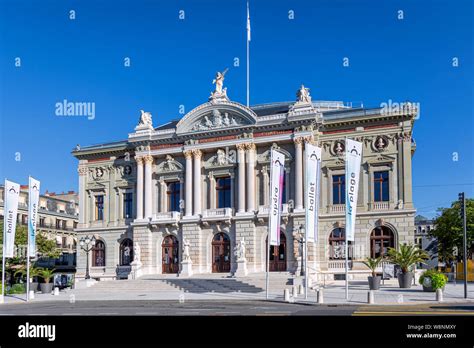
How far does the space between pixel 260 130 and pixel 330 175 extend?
6290mm

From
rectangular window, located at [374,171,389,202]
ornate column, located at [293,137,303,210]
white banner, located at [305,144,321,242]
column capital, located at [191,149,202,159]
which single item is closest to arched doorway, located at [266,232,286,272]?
ornate column, located at [293,137,303,210]

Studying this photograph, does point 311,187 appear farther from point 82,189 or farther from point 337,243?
point 82,189

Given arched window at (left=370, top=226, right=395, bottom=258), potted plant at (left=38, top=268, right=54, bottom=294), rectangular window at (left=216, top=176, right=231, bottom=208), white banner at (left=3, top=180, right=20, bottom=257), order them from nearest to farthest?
white banner at (left=3, top=180, right=20, bottom=257) < arched window at (left=370, top=226, right=395, bottom=258) < potted plant at (left=38, top=268, right=54, bottom=294) < rectangular window at (left=216, top=176, right=231, bottom=208)

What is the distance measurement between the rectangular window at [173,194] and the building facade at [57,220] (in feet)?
80.4

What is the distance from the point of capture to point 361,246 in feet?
147

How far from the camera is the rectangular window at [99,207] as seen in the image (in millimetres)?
55562

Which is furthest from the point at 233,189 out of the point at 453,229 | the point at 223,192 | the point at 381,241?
the point at 453,229

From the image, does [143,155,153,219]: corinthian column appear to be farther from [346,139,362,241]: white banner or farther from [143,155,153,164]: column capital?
[346,139,362,241]: white banner

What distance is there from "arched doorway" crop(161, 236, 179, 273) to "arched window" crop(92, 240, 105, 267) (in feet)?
21.6

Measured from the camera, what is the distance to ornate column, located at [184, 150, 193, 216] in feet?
164

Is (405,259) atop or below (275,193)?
below

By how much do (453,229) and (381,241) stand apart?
20.6m

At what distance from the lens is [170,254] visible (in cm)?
5100
